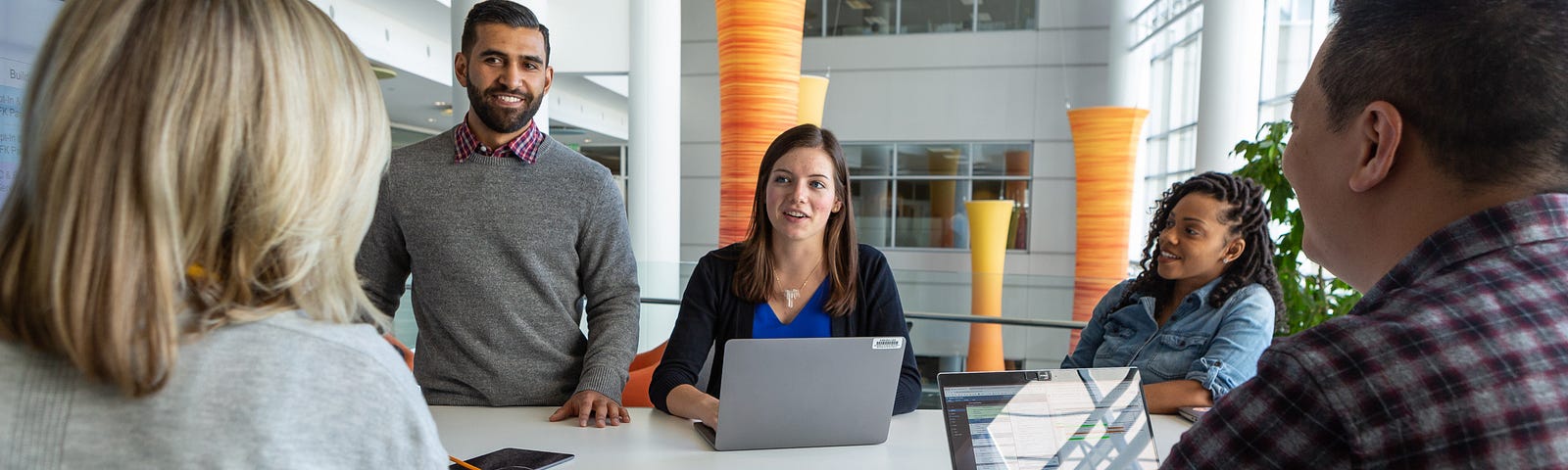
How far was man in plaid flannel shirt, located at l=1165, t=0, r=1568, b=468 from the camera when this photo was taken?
63 cm

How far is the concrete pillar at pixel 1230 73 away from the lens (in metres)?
7.52

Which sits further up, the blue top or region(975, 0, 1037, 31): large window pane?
region(975, 0, 1037, 31): large window pane

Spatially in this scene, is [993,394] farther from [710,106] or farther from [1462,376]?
[710,106]

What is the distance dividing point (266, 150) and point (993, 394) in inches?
48.2

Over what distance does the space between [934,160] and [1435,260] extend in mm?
11970

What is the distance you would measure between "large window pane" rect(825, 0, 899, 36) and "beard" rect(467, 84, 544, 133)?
34.0 ft

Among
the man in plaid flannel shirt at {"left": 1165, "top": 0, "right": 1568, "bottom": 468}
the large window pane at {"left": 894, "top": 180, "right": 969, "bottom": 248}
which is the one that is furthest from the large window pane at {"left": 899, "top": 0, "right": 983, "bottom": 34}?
the man in plaid flannel shirt at {"left": 1165, "top": 0, "right": 1568, "bottom": 468}

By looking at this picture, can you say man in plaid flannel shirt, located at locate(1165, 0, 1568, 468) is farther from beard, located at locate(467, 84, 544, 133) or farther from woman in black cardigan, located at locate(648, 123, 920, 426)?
beard, located at locate(467, 84, 544, 133)

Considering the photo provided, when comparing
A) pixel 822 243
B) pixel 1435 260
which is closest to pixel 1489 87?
pixel 1435 260

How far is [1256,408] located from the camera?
27.2 inches

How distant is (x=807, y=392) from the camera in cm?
189

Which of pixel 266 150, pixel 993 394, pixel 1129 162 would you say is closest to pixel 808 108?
pixel 1129 162

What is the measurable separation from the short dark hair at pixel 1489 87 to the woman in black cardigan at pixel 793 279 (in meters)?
1.71

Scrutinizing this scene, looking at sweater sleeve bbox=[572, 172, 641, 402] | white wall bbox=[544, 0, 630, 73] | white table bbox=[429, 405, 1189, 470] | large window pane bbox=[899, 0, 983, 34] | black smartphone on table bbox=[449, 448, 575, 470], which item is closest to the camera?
black smartphone on table bbox=[449, 448, 575, 470]
